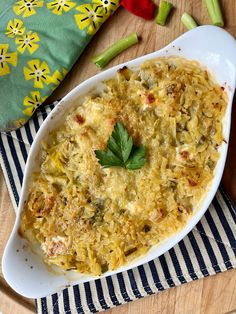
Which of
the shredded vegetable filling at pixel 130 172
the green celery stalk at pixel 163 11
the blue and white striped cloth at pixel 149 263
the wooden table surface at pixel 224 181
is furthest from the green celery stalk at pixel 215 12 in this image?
the blue and white striped cloth at pixel 149 263

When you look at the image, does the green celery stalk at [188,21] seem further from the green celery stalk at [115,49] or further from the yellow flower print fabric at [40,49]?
the yellow flower print fabric at [40,49]

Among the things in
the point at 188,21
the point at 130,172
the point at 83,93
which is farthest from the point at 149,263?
the point at 188,21

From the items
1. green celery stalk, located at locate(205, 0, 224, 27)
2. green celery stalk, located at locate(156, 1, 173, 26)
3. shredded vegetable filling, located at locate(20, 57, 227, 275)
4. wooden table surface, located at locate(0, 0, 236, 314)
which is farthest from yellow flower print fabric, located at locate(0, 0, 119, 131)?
green celery stalk, located at locate(205, 0, 224, 27)

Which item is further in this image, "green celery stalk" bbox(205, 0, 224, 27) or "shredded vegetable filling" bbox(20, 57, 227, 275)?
"green celery stalk" bbox(205, 0, 224, 27)

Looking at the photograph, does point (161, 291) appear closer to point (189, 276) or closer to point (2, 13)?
point (189, 276)

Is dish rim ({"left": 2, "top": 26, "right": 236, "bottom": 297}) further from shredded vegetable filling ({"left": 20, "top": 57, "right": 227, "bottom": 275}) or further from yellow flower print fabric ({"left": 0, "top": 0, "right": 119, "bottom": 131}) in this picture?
yellow flower print fabric ({"left": 0, "top": 0, "right": 119, "bottom": 131})

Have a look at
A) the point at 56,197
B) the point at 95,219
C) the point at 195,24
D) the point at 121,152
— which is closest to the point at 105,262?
the point at 95,219
